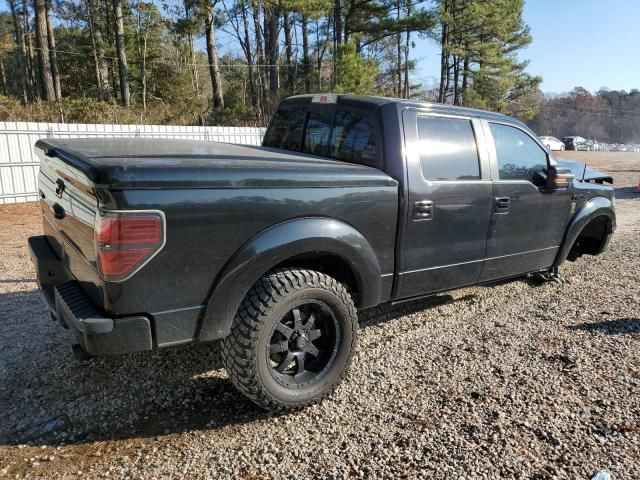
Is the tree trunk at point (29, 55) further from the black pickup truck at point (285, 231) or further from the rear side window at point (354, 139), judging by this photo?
the black pickup truck at point (285, 231)

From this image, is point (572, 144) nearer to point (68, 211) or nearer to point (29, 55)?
point (29, 55)

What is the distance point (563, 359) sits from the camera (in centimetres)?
362

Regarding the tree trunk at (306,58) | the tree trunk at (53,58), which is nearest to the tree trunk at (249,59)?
the tree trunk at (306,58)

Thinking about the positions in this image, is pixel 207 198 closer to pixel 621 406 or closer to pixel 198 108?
pixel 621 406

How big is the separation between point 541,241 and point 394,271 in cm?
202

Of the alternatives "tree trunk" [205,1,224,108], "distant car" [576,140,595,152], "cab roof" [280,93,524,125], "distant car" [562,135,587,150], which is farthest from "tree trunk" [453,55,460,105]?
"cab roof" [280,93,524,125]

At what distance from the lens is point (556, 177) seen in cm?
452

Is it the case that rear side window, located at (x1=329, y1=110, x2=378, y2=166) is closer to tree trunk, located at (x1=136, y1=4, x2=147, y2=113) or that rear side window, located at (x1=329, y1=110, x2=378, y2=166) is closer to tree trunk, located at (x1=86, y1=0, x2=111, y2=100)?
tree trunk, located at (x1=86, y1=0, x2=111, y2=100)

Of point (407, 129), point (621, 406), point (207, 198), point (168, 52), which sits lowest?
point (621, 406)

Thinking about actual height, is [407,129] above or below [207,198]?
above

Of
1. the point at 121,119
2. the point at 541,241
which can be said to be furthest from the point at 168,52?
the point at 541,241

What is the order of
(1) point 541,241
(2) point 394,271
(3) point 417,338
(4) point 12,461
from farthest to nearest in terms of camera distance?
(1) point 541,241 → (3) point 417,338 → (2) point 394,271 → (4) point 12,461

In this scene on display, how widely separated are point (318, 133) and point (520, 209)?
1.91m

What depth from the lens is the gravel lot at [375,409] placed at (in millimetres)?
2473
